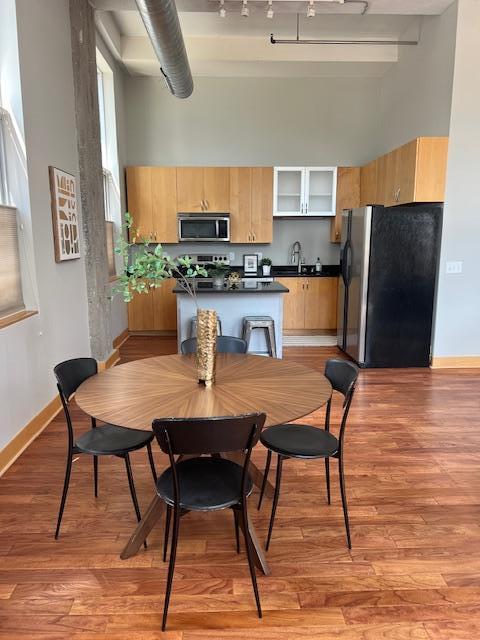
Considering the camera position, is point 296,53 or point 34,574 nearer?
point 34,574

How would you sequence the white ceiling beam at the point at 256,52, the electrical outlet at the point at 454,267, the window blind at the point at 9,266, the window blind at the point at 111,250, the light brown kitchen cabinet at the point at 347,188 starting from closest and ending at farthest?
the window blind at the point at 9,266, the electrical outlet at the point at 454,267, the white ceiling beam at the point at 256,52, the window blind at the point at 111,250, the light brown kitchen cabinet at the point at 347,188

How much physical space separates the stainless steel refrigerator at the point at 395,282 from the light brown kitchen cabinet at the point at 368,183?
0.98 m

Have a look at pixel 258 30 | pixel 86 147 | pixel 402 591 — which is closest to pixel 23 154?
pixel 86 147

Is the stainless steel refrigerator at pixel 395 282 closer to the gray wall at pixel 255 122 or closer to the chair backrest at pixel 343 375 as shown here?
the gray wall at pixel 255 122

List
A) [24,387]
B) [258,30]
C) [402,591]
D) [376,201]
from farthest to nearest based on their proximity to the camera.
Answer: [376,201] < [258,30] < [24,387] < [402,591]

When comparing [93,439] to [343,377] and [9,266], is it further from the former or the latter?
[9,266]

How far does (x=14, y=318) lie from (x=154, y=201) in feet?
11.7

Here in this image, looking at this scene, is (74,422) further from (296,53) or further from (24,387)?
(296,53)

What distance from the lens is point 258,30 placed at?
16.8 feet

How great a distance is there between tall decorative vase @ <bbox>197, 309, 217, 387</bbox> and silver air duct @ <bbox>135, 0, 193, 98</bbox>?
2.29 meters

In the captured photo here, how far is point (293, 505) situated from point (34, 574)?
4.12 feet

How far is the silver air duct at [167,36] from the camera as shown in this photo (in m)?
2.92

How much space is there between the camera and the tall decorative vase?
1.97 meters

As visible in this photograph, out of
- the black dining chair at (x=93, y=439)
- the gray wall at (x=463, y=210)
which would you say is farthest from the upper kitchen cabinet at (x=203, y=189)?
the black dining chair at (x=93, y=439)
